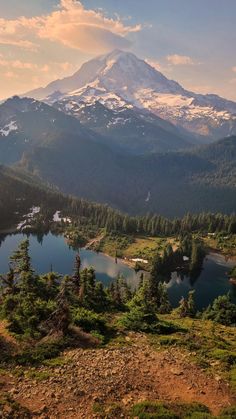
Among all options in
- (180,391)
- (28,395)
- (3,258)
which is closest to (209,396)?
(180,391)

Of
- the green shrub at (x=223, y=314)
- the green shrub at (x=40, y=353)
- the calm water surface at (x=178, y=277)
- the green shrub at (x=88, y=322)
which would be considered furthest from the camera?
the calm water surface at (x=178, y=277)

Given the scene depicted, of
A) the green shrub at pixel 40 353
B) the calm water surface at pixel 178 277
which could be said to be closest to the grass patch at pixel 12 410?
the green shrub at pixel 40 353

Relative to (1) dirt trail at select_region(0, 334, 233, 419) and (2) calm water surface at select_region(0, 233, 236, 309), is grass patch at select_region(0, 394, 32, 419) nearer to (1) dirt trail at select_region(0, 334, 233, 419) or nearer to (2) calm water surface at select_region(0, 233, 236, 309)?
(1) dirt trail at select_region(0, 334, 233, 419)

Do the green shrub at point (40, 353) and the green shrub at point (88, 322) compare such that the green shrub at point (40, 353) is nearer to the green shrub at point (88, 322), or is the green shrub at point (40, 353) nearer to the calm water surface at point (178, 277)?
the green shrub at point (88, 322)

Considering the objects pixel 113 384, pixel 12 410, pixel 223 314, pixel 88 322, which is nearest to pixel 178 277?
pixel 223 314

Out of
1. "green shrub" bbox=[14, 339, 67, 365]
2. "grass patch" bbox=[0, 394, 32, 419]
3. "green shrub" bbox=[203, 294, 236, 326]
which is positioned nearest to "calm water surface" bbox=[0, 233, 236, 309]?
"green shrub" bbox=[203, 294, 236, 326]

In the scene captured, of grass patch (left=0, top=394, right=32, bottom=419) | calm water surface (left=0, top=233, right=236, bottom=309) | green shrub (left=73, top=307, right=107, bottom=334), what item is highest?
green shrub (left=73, top=307, right=107, bottom=334)

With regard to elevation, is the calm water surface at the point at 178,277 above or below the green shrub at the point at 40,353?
below

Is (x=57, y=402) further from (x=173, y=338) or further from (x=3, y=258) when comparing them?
(x=3, y=258)

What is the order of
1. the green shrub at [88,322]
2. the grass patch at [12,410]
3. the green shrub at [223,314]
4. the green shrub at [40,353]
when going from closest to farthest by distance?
the grass patch at [12,410] → the green shrub at [40,353] → the green shrub at [88,322] → the green shrub at [223,314]
